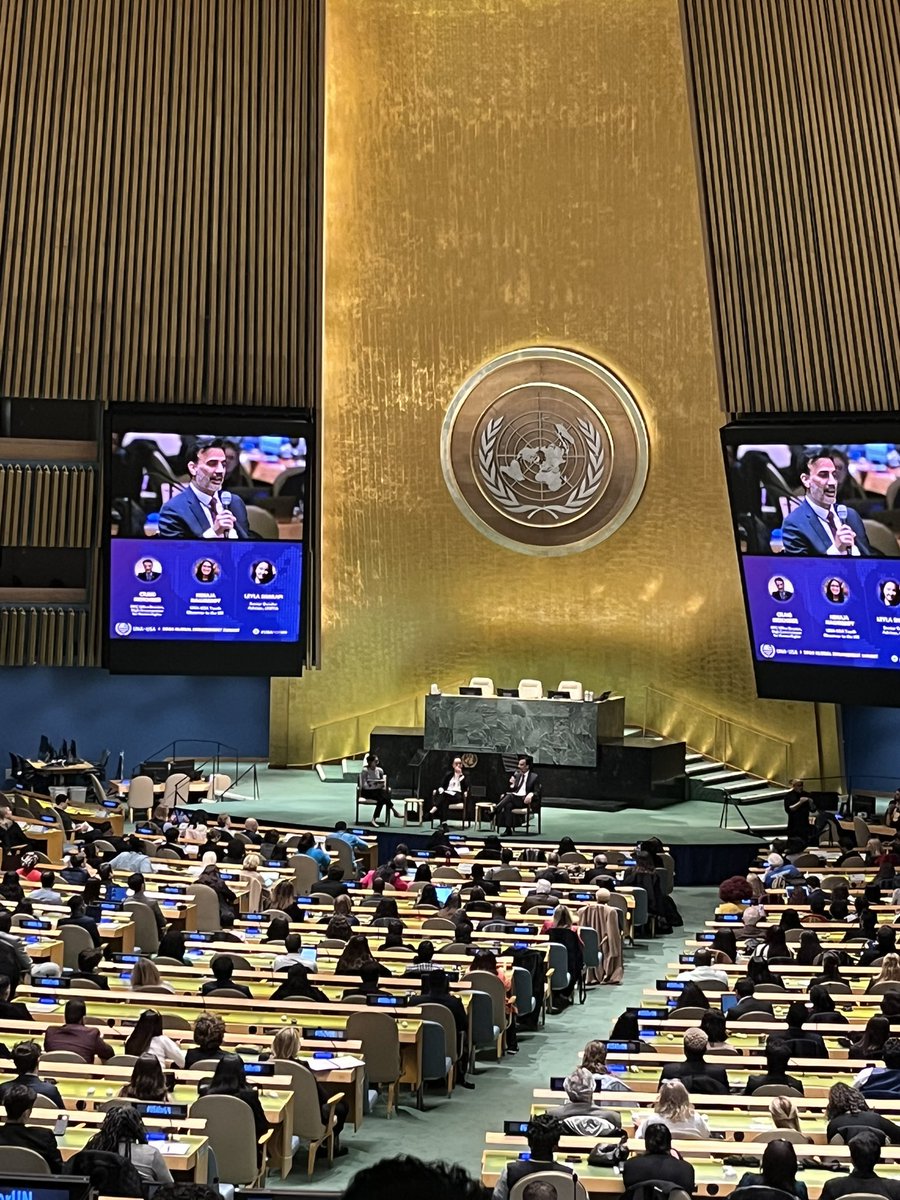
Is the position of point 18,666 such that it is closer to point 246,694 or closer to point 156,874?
point 246,694

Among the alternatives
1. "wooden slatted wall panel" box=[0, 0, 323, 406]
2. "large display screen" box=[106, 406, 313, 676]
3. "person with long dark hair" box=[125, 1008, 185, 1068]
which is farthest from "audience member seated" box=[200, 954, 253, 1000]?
"wooden slatted wall panel" box=[0, 0, 323, 406]

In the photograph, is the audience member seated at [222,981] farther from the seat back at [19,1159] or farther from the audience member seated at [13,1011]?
the seat back at [19,1159]

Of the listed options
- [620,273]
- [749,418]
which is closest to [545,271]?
[620,273]

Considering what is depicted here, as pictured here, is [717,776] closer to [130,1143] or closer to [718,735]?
[718,735]

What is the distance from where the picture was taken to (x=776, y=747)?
78.5 ft

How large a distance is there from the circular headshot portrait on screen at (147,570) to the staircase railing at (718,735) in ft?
25.6

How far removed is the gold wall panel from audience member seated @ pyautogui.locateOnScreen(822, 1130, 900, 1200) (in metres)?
18.0

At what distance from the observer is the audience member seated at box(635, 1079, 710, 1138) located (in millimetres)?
7324

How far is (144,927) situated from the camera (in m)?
12.8

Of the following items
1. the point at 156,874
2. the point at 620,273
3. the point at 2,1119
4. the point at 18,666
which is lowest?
the point at 2,1119

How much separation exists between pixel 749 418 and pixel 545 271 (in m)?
5.27

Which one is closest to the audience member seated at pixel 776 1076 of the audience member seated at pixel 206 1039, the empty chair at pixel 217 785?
the audience member seated at pixel 206 1039

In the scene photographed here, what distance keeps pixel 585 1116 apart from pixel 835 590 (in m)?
13.1

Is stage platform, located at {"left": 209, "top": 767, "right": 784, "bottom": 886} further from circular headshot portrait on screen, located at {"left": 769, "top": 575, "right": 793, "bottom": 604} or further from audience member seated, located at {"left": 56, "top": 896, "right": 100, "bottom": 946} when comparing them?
audience member seated, located at {"left": 56, "top": 896, "right": 100, "bottom": 946}
